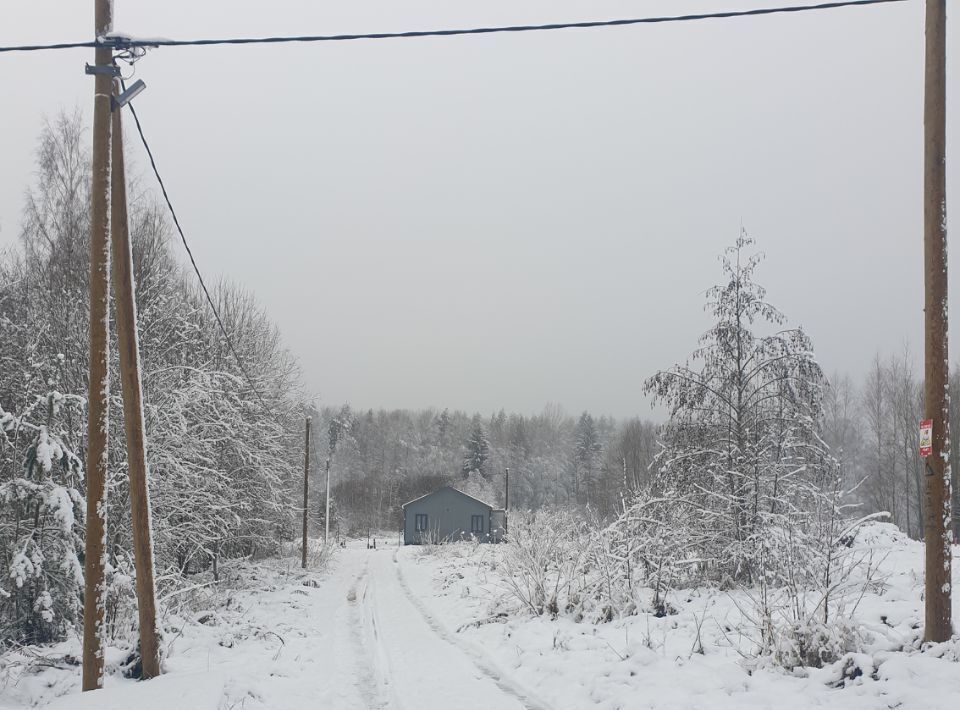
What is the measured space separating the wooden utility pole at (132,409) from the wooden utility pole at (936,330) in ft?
26.9

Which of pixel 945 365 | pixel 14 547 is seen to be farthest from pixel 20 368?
pixel 945 365

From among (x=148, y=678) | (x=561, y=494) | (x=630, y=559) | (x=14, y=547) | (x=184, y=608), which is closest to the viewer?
(x=148, y=678)

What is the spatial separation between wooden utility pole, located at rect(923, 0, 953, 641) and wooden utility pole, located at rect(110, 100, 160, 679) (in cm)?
819

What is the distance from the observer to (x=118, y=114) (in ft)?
27.3

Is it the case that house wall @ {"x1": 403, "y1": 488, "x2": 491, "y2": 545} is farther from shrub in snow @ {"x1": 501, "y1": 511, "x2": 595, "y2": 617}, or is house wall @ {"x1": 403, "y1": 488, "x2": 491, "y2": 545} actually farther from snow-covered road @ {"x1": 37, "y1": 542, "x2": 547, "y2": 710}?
shrub in snow @ {"x1": 501, "y1": 511, "x2": 595, "y2": 617}

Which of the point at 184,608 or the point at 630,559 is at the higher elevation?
the point at 630,559

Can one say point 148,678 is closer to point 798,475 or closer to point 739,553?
point 739,553

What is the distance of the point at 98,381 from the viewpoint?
7.88 meters

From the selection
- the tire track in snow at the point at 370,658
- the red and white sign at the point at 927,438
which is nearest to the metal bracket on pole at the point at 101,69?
the tire track in snow at the point at 370,658

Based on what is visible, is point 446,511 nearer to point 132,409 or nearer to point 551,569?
point 551,569

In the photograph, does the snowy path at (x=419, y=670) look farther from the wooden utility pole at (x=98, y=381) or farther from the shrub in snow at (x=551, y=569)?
the wooden utility pole at (x=98, y=381)

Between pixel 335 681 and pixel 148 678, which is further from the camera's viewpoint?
pixel 335 681

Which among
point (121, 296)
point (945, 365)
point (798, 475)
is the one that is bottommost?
point (798, 475)

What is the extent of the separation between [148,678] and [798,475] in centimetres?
1147
